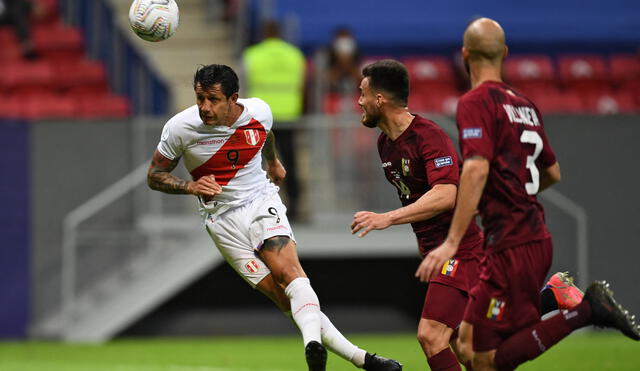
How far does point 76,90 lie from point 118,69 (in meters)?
1.07

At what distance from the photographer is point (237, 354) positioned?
11.8m

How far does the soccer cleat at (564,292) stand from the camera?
670cm

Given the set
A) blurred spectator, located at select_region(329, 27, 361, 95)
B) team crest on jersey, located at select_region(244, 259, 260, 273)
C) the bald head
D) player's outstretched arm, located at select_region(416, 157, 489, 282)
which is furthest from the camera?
blurred spectator, located at select_region(329, 27, 361, 95)

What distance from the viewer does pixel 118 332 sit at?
1416 cm

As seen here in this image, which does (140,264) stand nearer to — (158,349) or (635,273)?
(158,349)

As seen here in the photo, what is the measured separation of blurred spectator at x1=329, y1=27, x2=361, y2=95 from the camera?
15219mm

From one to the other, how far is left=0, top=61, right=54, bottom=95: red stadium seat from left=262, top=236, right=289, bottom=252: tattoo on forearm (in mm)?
10279

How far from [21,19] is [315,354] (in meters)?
11.8

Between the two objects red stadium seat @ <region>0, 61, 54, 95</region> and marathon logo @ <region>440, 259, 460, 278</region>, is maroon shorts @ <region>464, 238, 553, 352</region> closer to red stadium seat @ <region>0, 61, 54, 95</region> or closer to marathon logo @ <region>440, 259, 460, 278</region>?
marathon logo @ <region>440, 259, 460, 278</region>

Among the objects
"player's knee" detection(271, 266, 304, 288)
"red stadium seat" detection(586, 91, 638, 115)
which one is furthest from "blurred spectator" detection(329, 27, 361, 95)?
"player's knee" detection(271, 266, 304, 288)

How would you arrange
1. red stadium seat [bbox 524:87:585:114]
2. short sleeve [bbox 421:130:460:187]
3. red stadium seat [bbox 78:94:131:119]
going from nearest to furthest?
short sleeve [bbox 421:130:460:187] < red stadium seat [bbox 78:94:131:119] < red stadium seat [bbox 524:87:585:114]

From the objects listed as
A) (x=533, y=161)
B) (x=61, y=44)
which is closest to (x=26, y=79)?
(x=61, y=44)

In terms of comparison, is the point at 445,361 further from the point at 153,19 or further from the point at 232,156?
the point at 153,19

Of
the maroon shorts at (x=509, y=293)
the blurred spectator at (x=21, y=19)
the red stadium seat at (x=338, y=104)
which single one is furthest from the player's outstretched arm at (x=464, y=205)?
the blurred spectator at (x=21, y=19)
